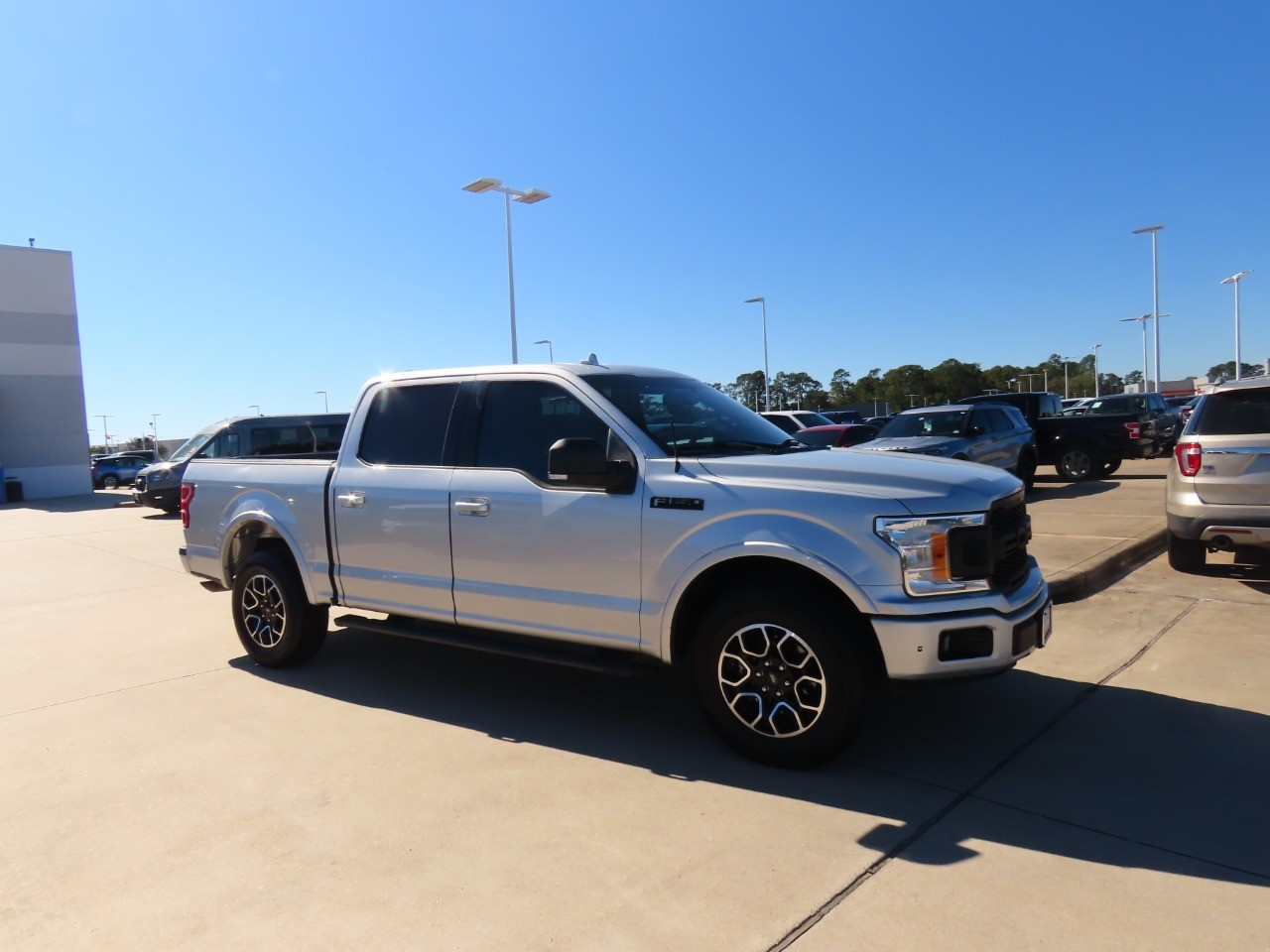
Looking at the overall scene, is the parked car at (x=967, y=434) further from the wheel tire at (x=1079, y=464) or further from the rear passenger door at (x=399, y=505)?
the rear passenger door at (x=399, y=505)

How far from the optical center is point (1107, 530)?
958 cm

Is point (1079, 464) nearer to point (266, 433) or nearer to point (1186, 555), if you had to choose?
point (1186, 555)

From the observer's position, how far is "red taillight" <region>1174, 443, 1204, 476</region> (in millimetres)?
6902

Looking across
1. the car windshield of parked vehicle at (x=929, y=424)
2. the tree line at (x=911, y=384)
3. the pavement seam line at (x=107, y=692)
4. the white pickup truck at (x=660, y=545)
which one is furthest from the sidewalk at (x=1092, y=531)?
the tree line at (x=911, y=384)

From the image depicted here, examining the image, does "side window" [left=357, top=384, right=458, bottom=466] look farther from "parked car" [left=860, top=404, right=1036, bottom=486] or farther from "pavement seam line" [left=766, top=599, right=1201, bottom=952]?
"parked car" [left=860, top=404, right=1036, bottom=486]

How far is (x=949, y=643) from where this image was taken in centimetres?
354

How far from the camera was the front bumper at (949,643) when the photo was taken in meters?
3.51

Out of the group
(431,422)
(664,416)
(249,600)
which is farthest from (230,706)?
(664,416)

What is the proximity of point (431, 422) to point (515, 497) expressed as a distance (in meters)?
0.96

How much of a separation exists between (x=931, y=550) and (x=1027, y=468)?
1268 cm

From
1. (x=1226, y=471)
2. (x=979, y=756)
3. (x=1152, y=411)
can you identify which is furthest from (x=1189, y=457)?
(x=1152, y=411)

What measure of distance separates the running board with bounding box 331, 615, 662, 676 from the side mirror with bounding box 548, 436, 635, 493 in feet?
2.74

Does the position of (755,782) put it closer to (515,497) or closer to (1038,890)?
(1038,890)

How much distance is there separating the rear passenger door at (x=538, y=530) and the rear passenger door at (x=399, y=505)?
17 centimetres
